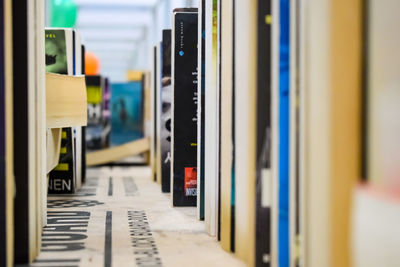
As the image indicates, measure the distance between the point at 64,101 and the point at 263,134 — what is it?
157 cm

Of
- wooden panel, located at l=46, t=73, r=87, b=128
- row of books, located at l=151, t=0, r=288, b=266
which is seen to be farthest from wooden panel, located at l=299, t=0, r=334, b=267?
wooden panel, located at l=46, t=73, r=87, b=128

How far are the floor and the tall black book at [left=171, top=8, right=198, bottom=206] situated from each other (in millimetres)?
157

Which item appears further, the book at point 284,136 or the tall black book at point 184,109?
the tall black book at point 184,109

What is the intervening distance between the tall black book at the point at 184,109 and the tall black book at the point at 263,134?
5.41 feet

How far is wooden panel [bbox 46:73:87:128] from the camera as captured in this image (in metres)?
3.05

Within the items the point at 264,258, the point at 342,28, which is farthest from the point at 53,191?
the point at 342,28

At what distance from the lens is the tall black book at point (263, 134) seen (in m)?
1.82

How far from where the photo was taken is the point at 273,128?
1.79 metres

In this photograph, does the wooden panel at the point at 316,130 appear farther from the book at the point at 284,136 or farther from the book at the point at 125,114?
the book at the point at 125,114

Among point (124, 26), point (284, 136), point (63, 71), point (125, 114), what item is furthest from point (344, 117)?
point (124, 26)

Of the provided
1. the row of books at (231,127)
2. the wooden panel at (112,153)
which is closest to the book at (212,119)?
the row of books at (231,127)

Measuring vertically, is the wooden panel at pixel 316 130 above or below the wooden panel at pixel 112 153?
above

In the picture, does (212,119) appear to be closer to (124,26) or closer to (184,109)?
(184,109)

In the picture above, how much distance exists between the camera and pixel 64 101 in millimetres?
3133
